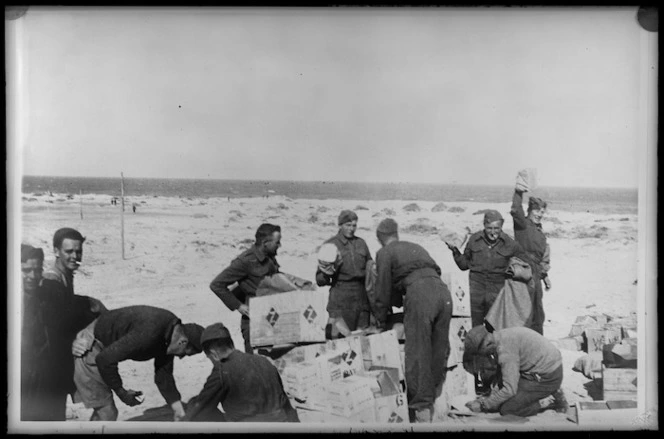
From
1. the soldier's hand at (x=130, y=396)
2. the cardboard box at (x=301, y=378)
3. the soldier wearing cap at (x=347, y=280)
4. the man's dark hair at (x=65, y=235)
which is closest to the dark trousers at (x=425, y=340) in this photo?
the soldier wearing cap at (x=347, y=280)

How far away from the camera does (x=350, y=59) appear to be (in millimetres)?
3602

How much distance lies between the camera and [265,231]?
361 cm

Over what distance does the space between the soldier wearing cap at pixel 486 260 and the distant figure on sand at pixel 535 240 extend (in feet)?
0.24

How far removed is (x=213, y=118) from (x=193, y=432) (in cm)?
160

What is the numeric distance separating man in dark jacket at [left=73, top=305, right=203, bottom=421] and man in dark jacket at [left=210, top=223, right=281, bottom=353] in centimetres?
24

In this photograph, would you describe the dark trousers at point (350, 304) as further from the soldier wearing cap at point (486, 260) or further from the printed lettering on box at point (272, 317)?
the soldier wearing cap at point (486, 260)

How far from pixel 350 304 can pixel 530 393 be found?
103 centimetres

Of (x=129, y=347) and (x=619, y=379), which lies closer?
(x=129, y=347)

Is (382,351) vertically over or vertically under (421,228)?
under

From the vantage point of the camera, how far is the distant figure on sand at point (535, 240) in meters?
3.65

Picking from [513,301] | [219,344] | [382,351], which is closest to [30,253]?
[219,344]

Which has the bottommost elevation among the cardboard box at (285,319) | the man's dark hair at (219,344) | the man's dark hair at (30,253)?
the man's dark hair at (219,344)

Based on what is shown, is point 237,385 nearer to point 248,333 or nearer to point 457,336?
point 248,333

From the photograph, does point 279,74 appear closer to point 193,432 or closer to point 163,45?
point 163,45
